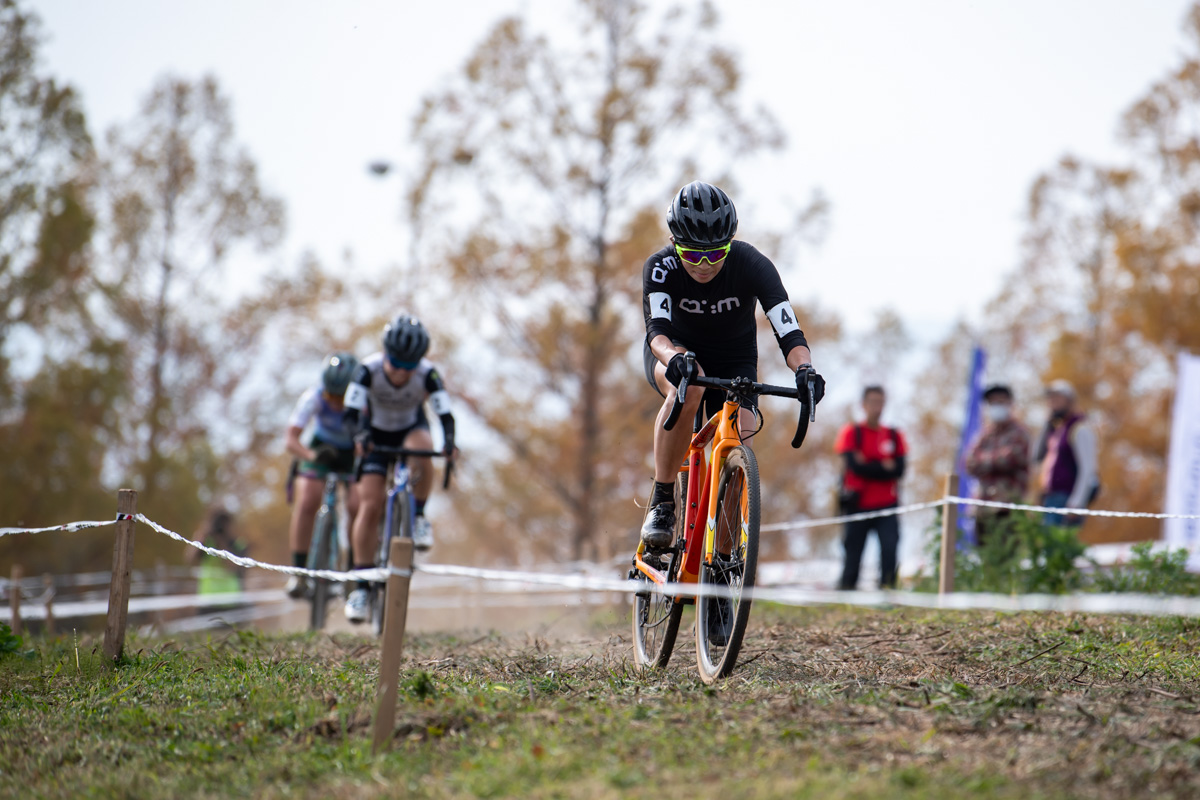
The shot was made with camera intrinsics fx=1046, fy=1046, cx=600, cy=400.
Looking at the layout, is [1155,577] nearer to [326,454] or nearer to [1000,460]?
[1000,460]

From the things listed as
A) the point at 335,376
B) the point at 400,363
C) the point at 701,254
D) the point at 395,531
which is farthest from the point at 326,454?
the point at 701,254

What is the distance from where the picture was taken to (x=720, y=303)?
5426 mm

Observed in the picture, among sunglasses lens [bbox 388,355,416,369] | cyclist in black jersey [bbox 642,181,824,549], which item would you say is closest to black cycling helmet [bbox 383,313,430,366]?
→ sunglasses lens [bbox 388,355,416,369]

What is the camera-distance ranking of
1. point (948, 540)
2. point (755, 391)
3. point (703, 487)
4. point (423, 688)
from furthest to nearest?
1. point (948, 540)
2. point (703, 487)
3. point (755, 391)
4. point (423, 688)

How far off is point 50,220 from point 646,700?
57.3ft

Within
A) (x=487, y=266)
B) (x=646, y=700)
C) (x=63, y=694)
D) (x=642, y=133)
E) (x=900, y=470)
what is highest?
(x=642, y=133)

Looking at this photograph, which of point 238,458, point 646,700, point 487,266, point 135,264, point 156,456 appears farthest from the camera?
point 238,458

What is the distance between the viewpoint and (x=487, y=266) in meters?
17.4

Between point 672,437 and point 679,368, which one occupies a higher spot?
point 679,368

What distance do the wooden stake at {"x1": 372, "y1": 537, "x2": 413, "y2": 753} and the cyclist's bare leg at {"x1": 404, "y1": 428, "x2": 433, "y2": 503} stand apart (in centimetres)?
445

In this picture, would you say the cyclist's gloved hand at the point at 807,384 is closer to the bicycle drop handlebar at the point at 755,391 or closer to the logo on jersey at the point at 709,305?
the bicycle drop handlebar at the point at 755,391

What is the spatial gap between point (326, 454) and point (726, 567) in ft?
20.0

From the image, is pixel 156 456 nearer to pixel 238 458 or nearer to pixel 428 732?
pixel 238 458

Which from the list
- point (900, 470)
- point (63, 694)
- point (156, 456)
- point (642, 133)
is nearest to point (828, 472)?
point (642, 133)
